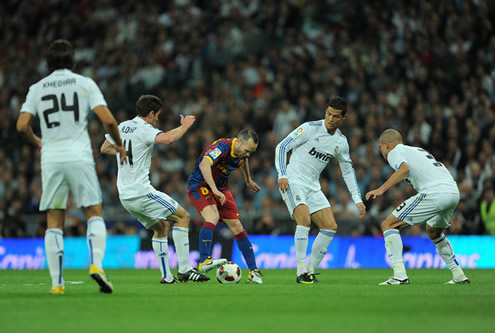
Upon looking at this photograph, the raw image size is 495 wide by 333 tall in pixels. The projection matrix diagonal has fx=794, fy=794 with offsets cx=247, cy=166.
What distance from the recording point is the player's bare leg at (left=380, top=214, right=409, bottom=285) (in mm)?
10211

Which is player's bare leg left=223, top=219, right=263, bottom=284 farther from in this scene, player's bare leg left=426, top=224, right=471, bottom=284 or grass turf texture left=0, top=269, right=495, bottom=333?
player's bare leg left=426, top=224, right=471, bottom=284

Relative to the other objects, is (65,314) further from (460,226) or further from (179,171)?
(179,171)

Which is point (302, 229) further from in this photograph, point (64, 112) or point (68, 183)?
point (64, 112)

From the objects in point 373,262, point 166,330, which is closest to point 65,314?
point 166,330

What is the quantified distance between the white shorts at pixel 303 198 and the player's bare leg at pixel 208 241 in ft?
3.42

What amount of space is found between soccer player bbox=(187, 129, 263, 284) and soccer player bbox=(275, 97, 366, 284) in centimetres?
57

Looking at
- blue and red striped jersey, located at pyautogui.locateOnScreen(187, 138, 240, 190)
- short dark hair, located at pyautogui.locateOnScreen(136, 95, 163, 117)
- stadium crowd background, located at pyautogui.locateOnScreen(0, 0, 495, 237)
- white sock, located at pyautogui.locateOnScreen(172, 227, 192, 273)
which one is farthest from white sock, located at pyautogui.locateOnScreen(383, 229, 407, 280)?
stadium crowd background, located at pyautogui.locateOnScreen(0, 0, 495, 237)

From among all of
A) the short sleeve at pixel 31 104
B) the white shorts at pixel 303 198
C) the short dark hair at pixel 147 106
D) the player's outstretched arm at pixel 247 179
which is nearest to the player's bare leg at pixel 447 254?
the white shorts at pixel 303 198

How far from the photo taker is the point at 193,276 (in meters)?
10.8

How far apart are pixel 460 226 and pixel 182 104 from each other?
8503 mm

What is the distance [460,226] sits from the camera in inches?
672

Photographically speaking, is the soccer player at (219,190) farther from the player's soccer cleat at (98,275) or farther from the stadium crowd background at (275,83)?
the stadium crowd background at (275,83)

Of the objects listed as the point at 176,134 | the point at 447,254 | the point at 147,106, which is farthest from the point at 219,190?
the point at 447,254

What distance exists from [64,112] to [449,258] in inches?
219
